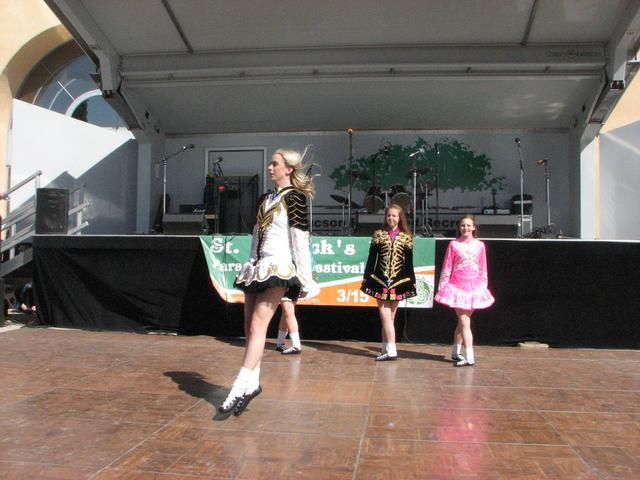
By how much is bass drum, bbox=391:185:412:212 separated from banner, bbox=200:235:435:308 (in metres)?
4.19

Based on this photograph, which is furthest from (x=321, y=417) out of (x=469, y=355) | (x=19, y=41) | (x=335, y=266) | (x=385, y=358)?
(x=19, y=41)

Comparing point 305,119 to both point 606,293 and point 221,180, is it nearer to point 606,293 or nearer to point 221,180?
point 221,180

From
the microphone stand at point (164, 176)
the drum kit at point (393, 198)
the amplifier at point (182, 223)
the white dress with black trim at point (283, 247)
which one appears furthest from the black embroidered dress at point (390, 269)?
the microphone stand at point (164, 176)

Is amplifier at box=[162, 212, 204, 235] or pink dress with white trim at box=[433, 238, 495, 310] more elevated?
amplifier at box=[162, 212, 204, 235]

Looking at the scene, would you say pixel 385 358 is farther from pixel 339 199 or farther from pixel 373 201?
pixel 339 199

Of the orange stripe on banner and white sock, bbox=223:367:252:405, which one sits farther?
the orange stripe on banner

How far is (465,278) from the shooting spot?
228 inches

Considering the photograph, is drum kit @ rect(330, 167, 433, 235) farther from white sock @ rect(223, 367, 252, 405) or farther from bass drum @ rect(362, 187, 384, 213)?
white sock @ rect(223, 367, 252, 405)

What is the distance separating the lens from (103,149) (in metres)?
12.1

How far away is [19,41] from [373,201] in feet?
33.6

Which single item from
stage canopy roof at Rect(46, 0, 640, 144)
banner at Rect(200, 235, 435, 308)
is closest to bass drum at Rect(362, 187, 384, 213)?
stage canopy roof at Rect(46, 0, 640, 144)

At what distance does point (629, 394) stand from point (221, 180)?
391 inches

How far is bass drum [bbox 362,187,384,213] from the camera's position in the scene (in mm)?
11750

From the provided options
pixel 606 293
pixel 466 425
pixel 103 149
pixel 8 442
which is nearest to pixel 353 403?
pixel 466 425
